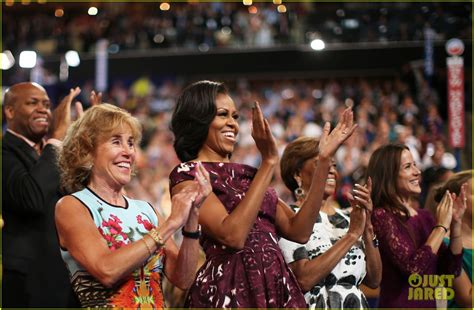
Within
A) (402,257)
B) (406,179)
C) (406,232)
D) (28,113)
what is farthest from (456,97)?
(28,113)

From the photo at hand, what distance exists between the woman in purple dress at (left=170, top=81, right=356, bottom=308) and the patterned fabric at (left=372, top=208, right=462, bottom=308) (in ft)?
2.91

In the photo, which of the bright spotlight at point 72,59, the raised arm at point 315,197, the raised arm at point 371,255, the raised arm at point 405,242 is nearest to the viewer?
the raised arm at point 315,197

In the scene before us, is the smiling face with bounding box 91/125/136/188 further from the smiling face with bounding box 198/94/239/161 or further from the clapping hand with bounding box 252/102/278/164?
the clapping hand with bounding box 252/102/278/164

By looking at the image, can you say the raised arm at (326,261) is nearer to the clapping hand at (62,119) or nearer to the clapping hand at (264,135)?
the clapping hand at (264,135)

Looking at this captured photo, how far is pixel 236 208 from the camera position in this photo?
2.67 meters

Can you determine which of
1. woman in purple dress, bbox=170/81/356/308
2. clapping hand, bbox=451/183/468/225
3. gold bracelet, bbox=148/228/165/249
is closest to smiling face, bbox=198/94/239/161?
woman in purple dress, bbox=170/81/356/308

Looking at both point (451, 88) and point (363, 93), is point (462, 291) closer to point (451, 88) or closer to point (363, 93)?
point (451, 88)

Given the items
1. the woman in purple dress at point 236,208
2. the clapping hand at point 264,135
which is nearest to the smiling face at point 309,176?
the woman in purple dress at point 236,208

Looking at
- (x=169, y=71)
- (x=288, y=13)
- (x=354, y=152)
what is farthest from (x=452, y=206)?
(x=169, y=71)

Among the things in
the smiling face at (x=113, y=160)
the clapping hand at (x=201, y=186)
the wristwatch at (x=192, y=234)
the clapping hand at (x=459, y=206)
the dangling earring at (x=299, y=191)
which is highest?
the smiling face at (x=113, y=160)

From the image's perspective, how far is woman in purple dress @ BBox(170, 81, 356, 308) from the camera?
2723 millimetres

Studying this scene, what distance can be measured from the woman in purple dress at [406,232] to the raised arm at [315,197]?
890 mm

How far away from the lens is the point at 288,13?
15.7m

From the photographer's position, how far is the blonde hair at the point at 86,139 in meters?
2.73
